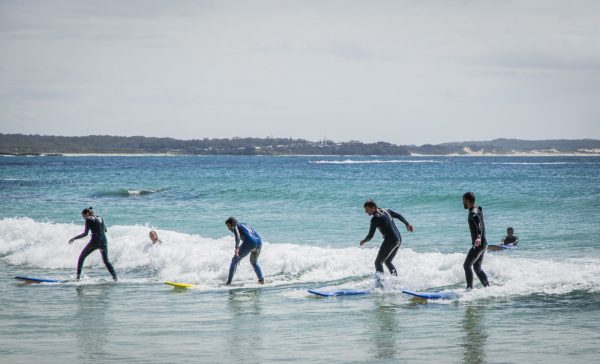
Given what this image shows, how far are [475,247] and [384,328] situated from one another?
9.31 feet

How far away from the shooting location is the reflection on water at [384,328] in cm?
885

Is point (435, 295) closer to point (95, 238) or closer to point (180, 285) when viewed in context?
point (180, 285)

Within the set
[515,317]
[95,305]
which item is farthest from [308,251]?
[515,317]

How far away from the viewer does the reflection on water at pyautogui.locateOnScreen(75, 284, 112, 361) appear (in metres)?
9.00

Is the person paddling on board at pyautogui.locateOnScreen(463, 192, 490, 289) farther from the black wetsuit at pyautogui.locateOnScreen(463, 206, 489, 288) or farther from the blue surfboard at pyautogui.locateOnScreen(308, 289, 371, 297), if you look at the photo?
the blue surfboard at pyautogui.locateOnScreen(308, 289, 371, 297)

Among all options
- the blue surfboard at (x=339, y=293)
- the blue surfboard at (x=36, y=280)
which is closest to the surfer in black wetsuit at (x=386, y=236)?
the blue surfboard at (x=339, y=293)

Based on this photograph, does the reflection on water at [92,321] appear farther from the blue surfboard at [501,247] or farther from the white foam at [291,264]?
the blue surfboard at [501,247]

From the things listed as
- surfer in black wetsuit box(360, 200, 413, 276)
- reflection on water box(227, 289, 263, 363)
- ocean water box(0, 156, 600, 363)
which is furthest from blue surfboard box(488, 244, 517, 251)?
reflection on water box(227, 289, 263, 363)

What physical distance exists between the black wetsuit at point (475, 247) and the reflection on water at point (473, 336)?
3.46 feet

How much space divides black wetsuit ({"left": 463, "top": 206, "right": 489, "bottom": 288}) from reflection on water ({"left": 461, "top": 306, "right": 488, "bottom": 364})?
105 cm

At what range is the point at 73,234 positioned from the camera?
21.9 m

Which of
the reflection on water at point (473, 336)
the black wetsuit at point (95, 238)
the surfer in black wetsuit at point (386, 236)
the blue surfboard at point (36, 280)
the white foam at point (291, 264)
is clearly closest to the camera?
the reflection on water at point (473, 336)

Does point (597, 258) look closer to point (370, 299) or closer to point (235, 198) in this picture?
point (370, 299)

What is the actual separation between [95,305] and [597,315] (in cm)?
810
